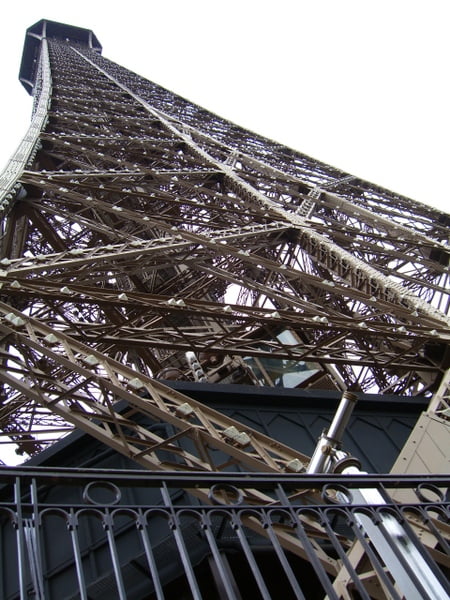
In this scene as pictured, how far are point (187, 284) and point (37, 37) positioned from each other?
189 feet

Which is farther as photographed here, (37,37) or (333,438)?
(37,37)

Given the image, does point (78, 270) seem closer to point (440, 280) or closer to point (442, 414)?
point (442, 414)

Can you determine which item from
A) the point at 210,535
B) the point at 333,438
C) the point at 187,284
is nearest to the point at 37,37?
the point at 187,284

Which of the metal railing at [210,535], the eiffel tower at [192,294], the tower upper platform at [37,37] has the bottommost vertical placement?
the metal railing at [210,535]

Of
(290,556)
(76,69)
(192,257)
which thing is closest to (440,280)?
(192,257)

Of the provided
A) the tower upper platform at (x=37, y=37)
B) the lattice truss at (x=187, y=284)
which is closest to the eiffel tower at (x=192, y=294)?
the lattice truss at (x=187, y=284)

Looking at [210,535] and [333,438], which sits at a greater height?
[333,438]

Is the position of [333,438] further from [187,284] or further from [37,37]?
Answer: [37,37]

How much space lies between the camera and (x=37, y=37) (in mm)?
63688

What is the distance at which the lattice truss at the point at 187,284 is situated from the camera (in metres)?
6.23

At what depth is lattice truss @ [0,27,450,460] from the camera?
20.4 ft

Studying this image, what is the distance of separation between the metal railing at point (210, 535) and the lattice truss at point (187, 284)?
28.2 inches

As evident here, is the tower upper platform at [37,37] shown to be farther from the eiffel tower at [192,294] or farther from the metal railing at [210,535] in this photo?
the metal railing at [210,535]

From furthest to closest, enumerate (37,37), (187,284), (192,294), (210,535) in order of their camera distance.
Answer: (37,37), (187,284), (192,294), (210,535)
